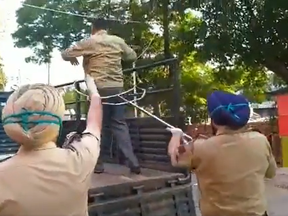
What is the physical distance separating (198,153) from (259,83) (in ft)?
49.2

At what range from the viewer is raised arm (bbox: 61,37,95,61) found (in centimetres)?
453

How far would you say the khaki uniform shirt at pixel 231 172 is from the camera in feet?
7.68

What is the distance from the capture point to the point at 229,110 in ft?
7.57

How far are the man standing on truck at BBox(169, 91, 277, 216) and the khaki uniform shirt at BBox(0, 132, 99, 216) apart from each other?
75cm

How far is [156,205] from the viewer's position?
3645 mm

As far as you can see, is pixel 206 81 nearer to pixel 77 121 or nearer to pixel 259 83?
pixel 259 83

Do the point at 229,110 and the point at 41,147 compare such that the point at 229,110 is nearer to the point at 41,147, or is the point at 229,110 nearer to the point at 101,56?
the point at 41,147

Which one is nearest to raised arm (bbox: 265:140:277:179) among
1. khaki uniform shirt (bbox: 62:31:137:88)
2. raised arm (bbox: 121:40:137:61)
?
khaki uniform shirt (bbox: 62:31:137:88)

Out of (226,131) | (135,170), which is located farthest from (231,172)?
(135,170)

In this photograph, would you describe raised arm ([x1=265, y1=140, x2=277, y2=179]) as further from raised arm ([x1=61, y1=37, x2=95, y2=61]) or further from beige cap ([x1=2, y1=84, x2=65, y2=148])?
raised arm ([x1=61, y1=37, x2=95, y2=61])

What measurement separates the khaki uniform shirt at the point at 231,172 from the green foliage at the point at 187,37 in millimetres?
10638

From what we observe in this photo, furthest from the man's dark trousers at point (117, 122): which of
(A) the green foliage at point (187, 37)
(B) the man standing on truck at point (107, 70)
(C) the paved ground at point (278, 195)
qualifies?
(A) the green foliage at point (187, 37)

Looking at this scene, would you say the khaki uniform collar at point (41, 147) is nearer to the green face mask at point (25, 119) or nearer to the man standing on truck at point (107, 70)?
the green face mask at point (25, 119)

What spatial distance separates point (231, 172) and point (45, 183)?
3.20 ft
